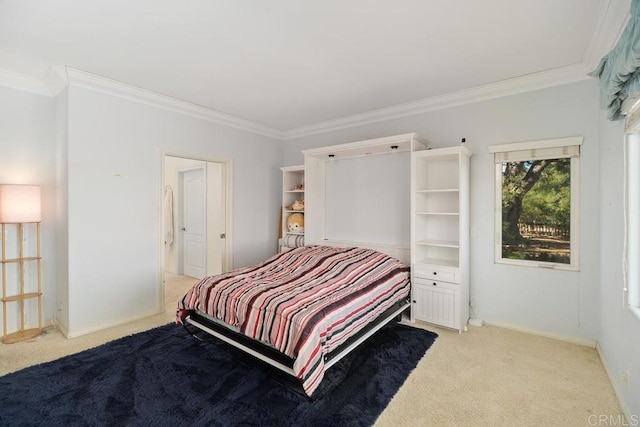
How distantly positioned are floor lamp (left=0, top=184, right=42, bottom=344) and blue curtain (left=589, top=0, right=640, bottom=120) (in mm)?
4595

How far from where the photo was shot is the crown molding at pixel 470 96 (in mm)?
2832

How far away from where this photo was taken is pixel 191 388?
7.07ft

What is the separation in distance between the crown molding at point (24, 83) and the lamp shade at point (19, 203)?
1.01m

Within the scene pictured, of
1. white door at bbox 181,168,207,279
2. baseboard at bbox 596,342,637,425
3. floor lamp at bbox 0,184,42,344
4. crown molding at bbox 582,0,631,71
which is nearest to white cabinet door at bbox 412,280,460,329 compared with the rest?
baseboard at bbox 596,342,637,425

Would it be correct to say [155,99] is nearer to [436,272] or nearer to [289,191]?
[289,191]

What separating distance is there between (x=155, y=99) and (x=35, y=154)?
52.1 inches

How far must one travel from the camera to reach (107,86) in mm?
3117

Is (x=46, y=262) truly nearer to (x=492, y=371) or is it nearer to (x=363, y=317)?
(x=363, y=317)

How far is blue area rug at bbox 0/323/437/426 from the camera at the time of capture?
1.87 metres

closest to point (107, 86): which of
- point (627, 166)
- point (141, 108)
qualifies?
point (141, 108)

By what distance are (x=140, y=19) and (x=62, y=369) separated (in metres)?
2.76

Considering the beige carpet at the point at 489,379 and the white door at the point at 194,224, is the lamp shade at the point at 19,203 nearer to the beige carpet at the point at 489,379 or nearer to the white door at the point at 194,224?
the beige carpet at the point at 489,379

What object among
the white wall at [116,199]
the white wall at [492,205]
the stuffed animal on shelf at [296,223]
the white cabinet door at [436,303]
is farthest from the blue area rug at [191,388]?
the stuffed animal on shelf at [296,223]

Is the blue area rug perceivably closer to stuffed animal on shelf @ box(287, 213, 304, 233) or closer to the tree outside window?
the tree outside window
